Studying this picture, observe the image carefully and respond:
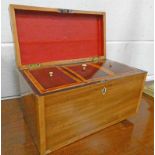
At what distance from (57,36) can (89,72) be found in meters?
0.23

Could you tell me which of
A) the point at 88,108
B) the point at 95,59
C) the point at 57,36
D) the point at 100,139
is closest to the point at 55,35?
the point at 57,36

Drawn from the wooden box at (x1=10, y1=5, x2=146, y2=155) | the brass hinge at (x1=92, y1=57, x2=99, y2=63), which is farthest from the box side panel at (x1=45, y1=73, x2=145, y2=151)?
the brass hinge at (x1=92, y1=57, x2=99, y2=63)

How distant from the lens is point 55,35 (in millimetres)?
760

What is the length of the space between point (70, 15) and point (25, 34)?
219 mm

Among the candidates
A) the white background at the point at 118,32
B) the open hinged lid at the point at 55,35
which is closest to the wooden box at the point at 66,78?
the open hinged lid at the point at 55,35

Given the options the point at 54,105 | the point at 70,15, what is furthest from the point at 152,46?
the point at 54,105

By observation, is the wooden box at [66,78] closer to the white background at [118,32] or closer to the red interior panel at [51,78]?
the red interior panel at [51,78]

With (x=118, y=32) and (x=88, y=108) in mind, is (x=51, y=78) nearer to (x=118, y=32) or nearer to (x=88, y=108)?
(x=88, y=108)

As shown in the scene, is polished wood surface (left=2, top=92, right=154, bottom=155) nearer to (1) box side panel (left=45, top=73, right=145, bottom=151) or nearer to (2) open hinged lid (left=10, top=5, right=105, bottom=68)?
(1) box side panel (left=45, top=73, right=145, bottom=151)

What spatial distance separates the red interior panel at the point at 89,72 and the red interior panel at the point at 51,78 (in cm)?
7

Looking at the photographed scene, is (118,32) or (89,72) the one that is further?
(118,32)

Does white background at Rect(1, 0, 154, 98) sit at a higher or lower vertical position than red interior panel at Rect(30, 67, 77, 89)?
higher

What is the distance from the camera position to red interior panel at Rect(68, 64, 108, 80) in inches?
24.5

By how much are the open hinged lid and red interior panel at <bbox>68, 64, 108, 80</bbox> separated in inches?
3.2
